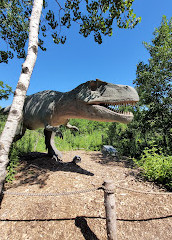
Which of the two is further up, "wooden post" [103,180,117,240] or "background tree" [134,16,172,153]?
"background tree" [134,16,172,153]

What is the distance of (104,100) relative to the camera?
95.4 inches

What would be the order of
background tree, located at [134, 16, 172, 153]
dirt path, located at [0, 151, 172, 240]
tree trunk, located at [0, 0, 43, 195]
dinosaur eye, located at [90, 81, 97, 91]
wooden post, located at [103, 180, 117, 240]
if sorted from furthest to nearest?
1. background tree, located at [134, 16, 172, 153]
2. dinosaur eye, located at [90, 81, 97, 91]
3. tree trunk, located at [0, 0, 43, 195]
4. dirt path, located at [0, 151, 172, 240]
5. wooden post, located at [103, 180, 117, 240]

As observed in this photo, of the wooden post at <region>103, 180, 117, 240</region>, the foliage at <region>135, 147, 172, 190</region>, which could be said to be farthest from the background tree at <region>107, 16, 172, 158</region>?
the wooden post at <region>103, 180, 117, 240</region>

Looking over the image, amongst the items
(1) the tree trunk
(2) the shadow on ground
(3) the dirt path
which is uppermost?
(1) the tree trunk

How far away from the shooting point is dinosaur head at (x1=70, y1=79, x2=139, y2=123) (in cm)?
235

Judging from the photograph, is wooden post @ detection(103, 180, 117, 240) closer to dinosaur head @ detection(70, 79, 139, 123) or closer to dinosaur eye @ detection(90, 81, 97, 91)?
dinosaur head @ detection(70, 79, 139, 123)

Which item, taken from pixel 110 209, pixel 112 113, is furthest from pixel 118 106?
pixel 110 209

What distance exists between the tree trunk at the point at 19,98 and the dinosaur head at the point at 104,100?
102 centimetres

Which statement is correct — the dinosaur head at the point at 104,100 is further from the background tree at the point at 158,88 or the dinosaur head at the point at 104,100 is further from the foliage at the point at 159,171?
the background tree at the point at 158,88

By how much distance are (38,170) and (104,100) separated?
2375mm

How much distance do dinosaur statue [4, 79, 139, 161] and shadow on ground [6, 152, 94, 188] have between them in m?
0.92

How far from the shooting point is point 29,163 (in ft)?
11.8

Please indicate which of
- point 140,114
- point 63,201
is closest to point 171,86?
point 140,114

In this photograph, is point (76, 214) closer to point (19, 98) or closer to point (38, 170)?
point (38, 170)
